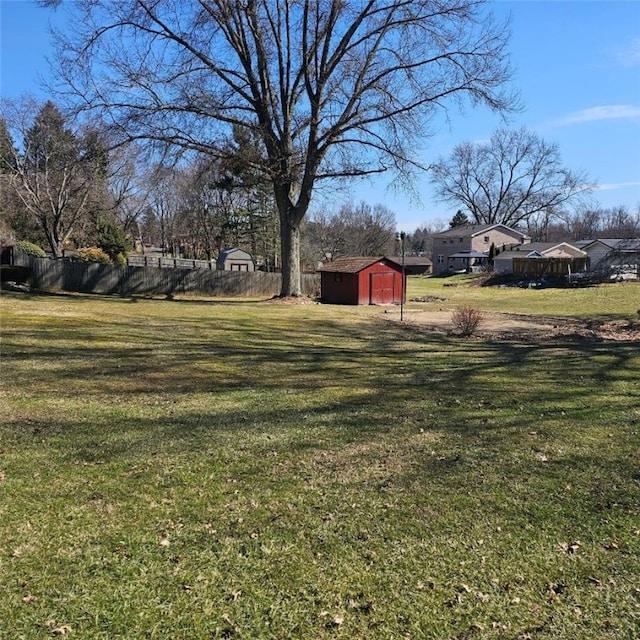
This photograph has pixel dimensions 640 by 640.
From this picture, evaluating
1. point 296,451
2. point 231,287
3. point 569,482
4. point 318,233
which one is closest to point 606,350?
point 569,482

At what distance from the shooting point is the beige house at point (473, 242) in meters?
84.6

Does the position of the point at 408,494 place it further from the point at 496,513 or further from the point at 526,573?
the point at 526,573

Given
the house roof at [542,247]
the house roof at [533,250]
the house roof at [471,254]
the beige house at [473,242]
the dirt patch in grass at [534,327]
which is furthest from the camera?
the beige house at [473,242]

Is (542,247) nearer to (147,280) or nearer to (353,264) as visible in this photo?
(353,264)

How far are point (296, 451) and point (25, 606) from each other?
9.62ft

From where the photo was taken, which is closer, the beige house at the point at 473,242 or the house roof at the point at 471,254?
the house roof at the point at 471,254

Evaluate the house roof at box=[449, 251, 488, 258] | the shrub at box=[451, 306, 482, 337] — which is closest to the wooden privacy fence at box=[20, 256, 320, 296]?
the shrub at box=[451, 306, 482, 337]

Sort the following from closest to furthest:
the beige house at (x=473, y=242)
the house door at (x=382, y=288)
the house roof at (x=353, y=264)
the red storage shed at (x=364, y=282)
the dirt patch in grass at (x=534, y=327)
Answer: the dirt patch in grass at (x=534, y=327) < the red storage shed at (x=364, y=282) < the house roof at (x=353, y=264) < the house door at (x=382, y=288) < the beige house at (x=473, y=242)

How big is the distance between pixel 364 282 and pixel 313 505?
28.1m

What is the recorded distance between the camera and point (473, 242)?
86.3 m

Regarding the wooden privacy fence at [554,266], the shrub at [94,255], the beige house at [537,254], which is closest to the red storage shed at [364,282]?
the shrub at [94,255]

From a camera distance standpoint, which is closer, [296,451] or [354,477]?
[354,477]

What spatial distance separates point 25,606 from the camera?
9.61 ft

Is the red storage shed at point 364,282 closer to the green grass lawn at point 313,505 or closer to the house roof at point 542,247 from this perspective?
the green grass lawn at point 313,505
